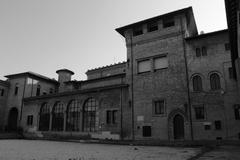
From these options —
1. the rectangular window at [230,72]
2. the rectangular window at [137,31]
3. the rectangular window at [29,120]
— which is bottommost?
the rectangular window at [29,120]

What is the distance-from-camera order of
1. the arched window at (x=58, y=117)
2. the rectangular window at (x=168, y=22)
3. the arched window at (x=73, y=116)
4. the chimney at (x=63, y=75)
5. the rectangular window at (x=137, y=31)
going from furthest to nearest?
the chimney at (x=63, y=75)
the arched window at (x=58, y=117)
the arched window at (x=73, y=116)
the rectangular window at (x=137, y=31)
the rectangular window at (x=168, y=22)

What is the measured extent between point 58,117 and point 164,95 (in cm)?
1629

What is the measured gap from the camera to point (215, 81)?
808 inches

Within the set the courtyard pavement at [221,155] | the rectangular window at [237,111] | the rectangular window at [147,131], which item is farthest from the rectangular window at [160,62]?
the courtyard pavement at [221,155]

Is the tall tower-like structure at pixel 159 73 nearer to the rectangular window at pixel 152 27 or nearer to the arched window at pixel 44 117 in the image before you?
the rectangular window at pixel 152 27

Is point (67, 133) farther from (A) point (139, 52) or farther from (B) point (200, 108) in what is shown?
(B) point (200, 108)

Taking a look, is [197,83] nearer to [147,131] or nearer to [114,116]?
[147,131]

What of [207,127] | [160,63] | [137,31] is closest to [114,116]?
[160,63]

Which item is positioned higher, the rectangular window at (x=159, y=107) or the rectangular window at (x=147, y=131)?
the rectangular window at (x=159, y=107)

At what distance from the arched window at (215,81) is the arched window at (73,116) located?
55.7ft

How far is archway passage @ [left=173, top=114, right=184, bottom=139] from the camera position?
21100mm

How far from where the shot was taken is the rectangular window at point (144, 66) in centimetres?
2447

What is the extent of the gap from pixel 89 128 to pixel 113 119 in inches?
155

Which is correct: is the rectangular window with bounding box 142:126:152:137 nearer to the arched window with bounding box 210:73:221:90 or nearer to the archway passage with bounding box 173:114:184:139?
the archway passage with bounding box 173:114:184:139
